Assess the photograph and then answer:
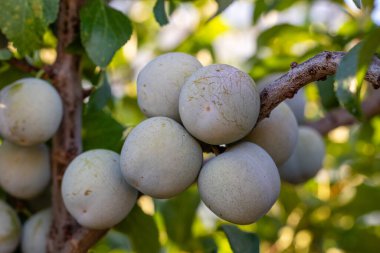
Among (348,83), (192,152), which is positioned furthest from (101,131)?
(348,83)

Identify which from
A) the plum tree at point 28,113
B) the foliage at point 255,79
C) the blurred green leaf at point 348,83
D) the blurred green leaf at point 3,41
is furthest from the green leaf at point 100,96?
the blurred green leaf at point 348,83

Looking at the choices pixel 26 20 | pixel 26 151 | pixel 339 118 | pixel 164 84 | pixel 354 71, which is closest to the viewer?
pixel 354 71

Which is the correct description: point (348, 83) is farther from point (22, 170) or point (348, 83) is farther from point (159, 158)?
point (22, 170)

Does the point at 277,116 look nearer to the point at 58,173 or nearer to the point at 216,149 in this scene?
the point at 216,149

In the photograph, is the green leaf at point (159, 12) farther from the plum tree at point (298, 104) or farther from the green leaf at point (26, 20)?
the plum tree at point (298, 104)

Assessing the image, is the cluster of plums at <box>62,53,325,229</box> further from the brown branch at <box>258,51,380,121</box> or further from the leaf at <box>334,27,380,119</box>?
the leaf at <box>334,27,380,119</box>
